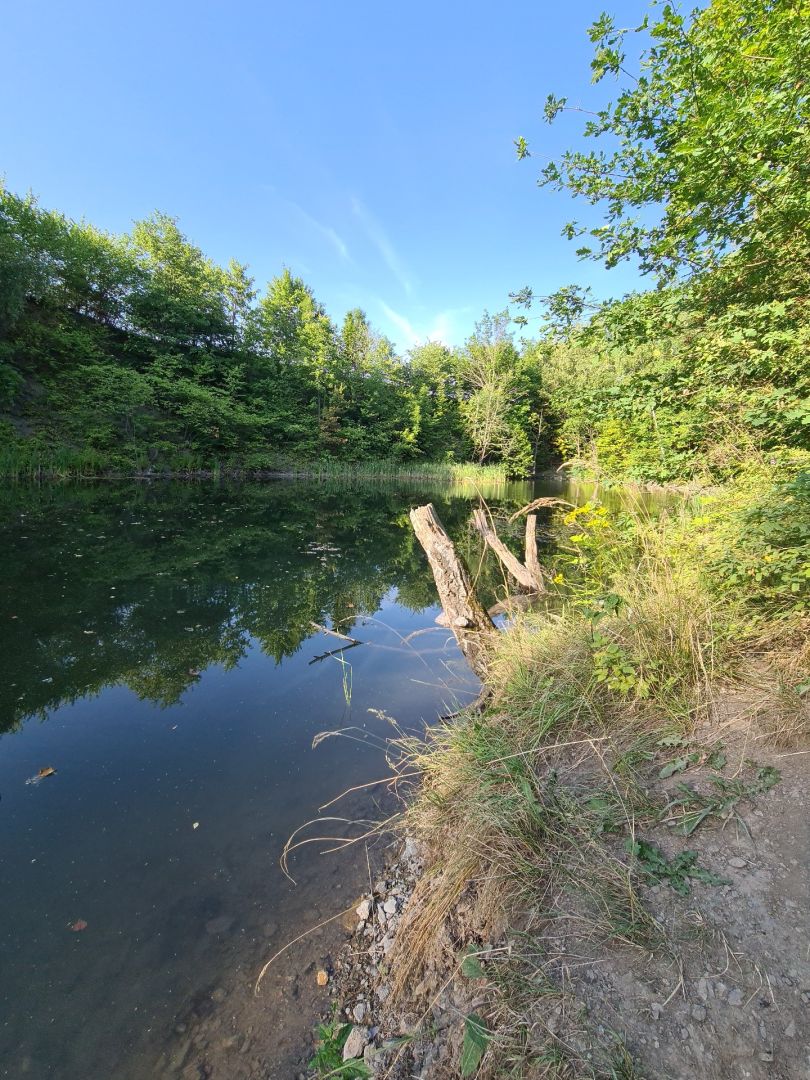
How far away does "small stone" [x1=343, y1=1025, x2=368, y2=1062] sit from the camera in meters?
1.49

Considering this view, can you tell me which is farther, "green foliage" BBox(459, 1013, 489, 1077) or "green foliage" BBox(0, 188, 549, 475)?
"green foliage" BBox(0, 188, 549, 475)

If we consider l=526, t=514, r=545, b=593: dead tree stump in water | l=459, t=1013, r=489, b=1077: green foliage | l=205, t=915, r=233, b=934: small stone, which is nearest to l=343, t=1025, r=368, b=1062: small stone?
l=459, t=1013, r=489, b=1077: green foliage

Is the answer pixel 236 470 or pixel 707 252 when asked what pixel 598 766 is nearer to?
pixel 707 252

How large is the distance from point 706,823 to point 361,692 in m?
2.98

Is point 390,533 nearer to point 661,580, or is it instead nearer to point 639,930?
point 661,580

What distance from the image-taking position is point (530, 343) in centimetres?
493

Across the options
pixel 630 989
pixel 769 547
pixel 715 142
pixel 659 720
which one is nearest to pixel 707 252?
pixel 715 142

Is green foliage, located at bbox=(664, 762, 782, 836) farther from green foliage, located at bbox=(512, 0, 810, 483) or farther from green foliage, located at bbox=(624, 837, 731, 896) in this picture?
green foliage, located at bbox=(512, 0, 810, 483)

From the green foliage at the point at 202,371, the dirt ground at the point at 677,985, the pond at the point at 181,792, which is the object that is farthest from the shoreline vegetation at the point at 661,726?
the green foliage at the point at 202,371

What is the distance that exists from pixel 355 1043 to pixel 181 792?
179 cm

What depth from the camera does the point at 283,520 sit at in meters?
12.7

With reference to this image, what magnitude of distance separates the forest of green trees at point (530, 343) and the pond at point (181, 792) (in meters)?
3.07

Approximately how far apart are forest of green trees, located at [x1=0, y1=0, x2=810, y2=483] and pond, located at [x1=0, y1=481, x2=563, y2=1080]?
3.07m

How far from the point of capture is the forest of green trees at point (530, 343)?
9.66 ft
